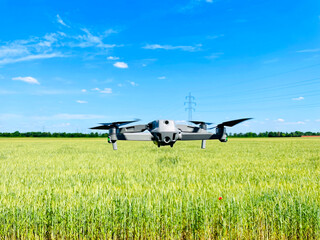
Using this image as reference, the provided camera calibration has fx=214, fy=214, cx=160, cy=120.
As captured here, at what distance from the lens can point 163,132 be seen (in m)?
9.47

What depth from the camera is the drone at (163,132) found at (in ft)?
31.5

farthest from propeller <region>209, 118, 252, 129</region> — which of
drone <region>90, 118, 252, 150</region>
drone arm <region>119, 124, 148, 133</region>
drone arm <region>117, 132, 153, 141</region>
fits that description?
drone arm <region>119, 124, 148, 133</region>

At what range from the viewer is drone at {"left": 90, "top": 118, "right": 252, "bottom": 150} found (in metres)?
9.59

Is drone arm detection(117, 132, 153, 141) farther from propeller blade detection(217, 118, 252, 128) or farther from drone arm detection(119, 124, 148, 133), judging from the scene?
propeller blade detection(217, 118, 252, 128)

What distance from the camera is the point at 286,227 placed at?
5059 millimetres

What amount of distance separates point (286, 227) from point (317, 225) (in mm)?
661

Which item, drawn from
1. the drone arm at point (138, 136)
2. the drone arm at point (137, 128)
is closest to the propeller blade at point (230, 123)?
the drone arm at point (138, 136)

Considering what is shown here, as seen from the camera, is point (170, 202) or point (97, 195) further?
point (97, 195)

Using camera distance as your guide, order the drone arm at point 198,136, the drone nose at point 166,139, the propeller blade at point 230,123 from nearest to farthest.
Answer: the propeller blade at point 230,123, the drone nose at point 166,139, the drone arm at point 198,136

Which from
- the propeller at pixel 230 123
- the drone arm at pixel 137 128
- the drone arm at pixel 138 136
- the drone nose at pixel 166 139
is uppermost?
the propeller at pixel 230 123

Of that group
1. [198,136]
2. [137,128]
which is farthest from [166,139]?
[198,136]

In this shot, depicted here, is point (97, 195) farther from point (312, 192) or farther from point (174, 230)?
point (312, 192)

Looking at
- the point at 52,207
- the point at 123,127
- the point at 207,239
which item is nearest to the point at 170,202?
the point at 207,239

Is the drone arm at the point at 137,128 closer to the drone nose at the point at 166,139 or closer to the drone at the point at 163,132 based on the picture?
the drone at the point at 163,132
